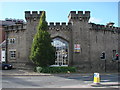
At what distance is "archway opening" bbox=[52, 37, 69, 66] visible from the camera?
29125 mm

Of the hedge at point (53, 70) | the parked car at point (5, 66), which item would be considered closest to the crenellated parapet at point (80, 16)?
the hedge at point (53, 70)

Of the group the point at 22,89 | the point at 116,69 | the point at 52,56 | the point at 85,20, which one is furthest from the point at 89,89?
the point at 116,69

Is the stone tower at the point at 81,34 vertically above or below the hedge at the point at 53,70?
above

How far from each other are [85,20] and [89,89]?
732 inches

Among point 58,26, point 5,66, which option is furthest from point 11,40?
point 58,26

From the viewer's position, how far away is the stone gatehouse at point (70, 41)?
2875cm

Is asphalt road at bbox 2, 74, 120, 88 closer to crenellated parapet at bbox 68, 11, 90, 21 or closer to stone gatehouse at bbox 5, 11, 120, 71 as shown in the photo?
stone gatehouse at bbox 5, 11, 120, 71

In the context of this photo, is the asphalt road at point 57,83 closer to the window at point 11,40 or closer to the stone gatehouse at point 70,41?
the stone gatehouse at point 70,41

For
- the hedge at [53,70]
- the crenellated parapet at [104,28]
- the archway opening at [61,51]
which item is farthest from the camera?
the crenellated parapet at [104,28]

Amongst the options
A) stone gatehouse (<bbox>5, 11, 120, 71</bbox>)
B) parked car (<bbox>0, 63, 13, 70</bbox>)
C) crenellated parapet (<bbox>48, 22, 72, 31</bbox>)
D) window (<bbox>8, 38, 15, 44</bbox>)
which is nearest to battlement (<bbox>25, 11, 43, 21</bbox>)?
stone gatehouse (<bbox>5, 11, 120, 71</bbox>)

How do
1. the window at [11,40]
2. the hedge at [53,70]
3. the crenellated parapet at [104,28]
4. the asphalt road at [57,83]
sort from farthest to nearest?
the window at [11,40], the crenellated parapet at [104,28], the hedge at [53,70], the asphalt road at [57,83]

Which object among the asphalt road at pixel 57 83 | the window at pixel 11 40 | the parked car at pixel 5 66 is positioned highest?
the window at pixel 11 40

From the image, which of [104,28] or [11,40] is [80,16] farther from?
[11,40]

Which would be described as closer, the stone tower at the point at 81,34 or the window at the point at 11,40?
the stone tower at the point at 81,34
